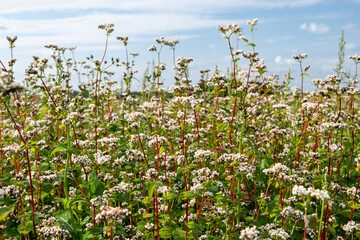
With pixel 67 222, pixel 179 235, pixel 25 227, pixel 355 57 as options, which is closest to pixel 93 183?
pixel 67 222

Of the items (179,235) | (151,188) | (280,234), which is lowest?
(179,235)

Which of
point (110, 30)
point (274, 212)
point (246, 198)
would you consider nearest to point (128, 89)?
point (110, 30)

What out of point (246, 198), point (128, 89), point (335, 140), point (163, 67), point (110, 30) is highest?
point (110, 30)

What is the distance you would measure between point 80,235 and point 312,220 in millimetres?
3343

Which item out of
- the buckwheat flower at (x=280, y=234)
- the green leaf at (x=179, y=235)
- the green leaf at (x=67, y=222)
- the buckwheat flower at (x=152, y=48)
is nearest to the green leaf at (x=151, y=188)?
the green leaf at (x=179, y=235)

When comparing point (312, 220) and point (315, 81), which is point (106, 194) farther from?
point (315, 81)

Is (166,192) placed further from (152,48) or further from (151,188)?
(152,48)

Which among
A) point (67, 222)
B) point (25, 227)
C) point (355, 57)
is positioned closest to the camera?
point (67, 222)

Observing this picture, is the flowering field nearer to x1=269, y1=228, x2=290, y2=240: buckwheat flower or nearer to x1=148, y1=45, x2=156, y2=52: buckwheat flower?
x1=269, y1=228, x2=290, y2=240: buckwheat flower

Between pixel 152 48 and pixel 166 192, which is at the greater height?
pixel 152 48

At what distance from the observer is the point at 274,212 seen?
5082 mm

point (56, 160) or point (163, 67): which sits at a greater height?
point (163, 67)

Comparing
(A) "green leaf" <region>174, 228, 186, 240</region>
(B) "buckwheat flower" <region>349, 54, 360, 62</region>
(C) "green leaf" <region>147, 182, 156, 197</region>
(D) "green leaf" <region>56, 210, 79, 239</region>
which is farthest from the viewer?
(B) "buckwheat flower" <region>349, 54, 360, 62</region>

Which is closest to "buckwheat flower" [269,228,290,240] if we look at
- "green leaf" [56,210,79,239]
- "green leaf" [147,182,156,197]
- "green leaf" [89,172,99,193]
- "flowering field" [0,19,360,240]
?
"flowering field" [0,19,360,240]
